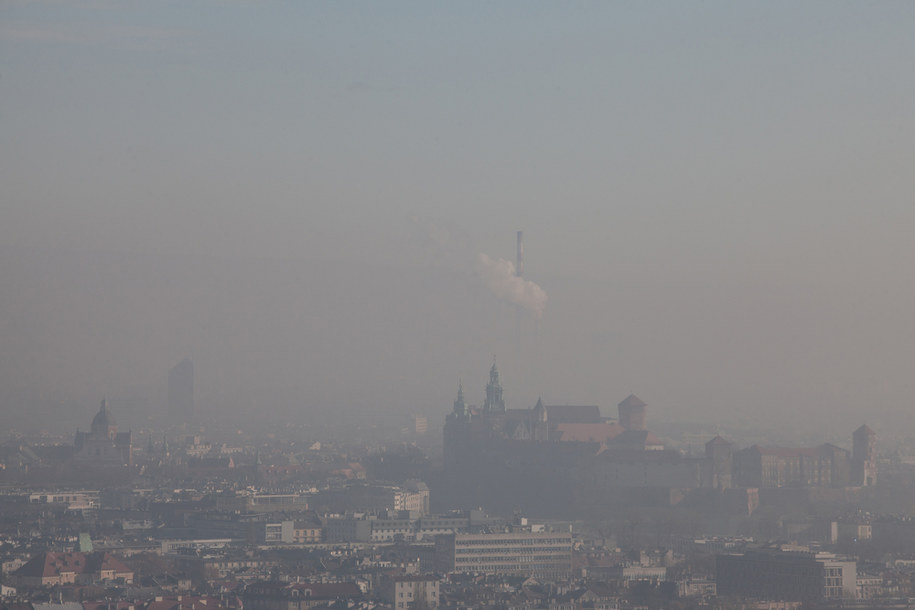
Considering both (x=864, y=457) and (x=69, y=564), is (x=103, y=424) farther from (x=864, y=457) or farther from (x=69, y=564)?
(x=69, y=564)

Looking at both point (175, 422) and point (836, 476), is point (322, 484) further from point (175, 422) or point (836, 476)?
point (175, 422)

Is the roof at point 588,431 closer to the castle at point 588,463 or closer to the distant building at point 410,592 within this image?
the castle at point 588,463

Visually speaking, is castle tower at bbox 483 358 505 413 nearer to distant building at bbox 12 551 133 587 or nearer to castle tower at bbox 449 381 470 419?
castle tower at bbox 449 381 470 419

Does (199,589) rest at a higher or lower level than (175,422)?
lower

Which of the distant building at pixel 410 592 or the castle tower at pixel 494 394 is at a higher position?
the castle tower at pixel 494 394

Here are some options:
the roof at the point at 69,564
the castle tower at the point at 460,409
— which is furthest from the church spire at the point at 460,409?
the roof at the point at 69,564

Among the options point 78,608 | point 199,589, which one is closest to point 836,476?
point 199,589

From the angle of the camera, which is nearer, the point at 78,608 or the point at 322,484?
the point at 78,608
